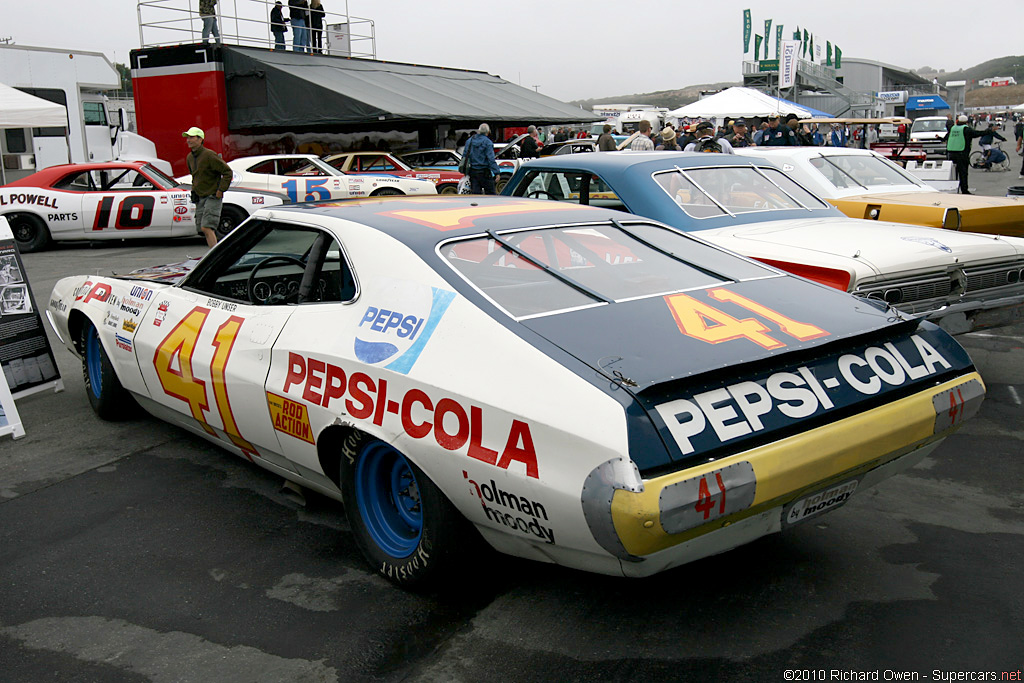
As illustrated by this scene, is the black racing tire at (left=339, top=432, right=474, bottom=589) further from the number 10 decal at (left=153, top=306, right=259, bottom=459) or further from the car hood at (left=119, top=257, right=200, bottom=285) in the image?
the car hood at (left=119, top=257, right=200, bottom=285)

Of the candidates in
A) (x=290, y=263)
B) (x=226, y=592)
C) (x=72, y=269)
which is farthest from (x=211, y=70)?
(x=226, y=592)

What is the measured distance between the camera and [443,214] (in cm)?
364

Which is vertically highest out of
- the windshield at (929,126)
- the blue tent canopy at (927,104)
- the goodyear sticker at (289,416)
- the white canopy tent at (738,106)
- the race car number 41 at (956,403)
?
the blue tent canopy at (927,104)

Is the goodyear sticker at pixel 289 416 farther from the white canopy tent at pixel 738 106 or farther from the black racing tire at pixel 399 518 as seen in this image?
the white canopy tent at pixel 738 106

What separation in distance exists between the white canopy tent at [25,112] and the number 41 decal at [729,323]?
51.2 feet

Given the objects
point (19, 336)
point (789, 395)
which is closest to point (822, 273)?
point (789, 395)

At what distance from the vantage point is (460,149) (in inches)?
960

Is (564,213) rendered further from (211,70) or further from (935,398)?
(211,70)

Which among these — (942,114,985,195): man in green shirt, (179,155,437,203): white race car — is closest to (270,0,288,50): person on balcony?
(179,155,437,203): white race car

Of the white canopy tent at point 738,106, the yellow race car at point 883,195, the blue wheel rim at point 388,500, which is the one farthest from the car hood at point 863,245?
the white canopy tent at point 738,106

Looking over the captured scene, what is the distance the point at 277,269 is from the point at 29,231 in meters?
11.7

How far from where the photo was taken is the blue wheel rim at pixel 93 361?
201 inches

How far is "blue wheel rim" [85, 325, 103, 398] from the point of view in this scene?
16.8 feet

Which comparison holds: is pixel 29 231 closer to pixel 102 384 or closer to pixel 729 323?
pixel 102 384
